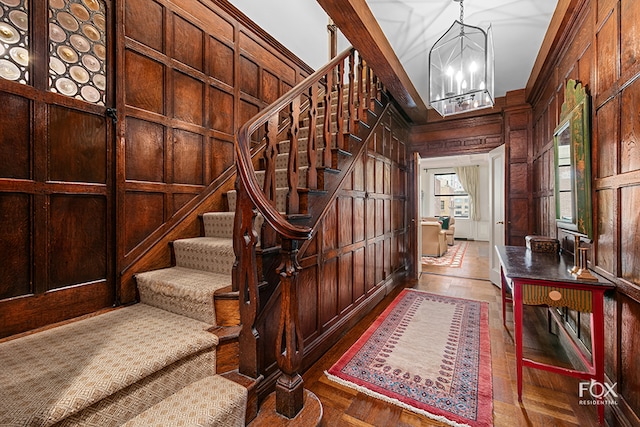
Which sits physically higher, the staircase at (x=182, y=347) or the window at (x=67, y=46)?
the window at (x=67, y=46)

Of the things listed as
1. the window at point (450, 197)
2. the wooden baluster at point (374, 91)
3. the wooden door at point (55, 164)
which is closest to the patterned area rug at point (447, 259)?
the window at point (450, 197)

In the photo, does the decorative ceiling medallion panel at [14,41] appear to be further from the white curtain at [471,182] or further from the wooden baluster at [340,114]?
the white curtain at [471,182]

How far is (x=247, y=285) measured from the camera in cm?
147

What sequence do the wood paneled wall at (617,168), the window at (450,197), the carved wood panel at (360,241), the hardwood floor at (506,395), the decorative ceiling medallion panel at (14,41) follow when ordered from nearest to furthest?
the wood paneled wall at (617,168), the decorative ceiling medallion panel at (14,41), the hardwood floor at (506,395), the carved wood panel at (360,241), the window at (450,197)

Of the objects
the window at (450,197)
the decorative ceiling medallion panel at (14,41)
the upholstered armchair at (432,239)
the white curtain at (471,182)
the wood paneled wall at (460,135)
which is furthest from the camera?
the window at (450,197)

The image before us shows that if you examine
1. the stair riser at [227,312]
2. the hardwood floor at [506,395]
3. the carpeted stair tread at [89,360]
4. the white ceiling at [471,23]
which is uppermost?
the white ceiling at [471,23]

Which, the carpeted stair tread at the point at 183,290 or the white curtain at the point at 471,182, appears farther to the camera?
the white curtain at the point at 471,182

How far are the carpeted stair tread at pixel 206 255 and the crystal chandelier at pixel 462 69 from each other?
207cm

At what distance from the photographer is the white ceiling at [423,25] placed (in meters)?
2.32

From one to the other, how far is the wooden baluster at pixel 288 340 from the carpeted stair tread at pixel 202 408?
0.67 feet

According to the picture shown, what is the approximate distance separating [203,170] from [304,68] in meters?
2.28

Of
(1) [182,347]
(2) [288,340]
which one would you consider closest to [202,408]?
(1) [182,347]

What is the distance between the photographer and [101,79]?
1.87m

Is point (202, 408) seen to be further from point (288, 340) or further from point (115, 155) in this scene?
point (115, 155)
